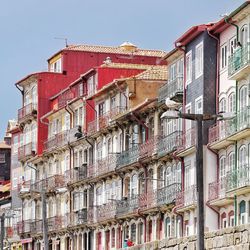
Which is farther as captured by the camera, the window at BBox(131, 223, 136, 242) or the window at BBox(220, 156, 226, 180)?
the window at BBox(131, 223, 136, 242)

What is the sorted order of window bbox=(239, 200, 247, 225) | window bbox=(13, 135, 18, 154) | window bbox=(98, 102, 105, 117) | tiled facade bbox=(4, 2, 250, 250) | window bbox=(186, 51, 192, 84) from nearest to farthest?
window bbox=(239, 200, 247, 225), tiled facade bbox=(4, 2, 250, 250), window bbox=(186, 51, 192, 84), window bbox=(98, 102, 105, 117), window bbox=(13, 135, 18, 154)

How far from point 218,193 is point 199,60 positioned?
7.64 meters

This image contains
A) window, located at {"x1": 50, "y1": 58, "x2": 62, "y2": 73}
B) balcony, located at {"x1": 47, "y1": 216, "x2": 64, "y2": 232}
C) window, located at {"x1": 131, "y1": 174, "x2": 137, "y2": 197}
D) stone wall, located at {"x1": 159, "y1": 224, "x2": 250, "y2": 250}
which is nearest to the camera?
stone wall, located at {"x1": 159, "y1": 224, "x2": 250, "y2": 250}

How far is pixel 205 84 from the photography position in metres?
68.7

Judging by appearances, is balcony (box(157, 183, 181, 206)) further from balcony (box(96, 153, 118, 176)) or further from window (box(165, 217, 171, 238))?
balcony (box(96, 153, 118, 176))

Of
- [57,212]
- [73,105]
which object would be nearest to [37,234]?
[57,212]

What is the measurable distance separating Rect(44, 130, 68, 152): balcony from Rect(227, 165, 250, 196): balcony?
38.2 m

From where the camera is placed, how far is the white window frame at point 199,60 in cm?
6894

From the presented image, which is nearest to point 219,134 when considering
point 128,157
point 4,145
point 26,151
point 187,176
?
point 187,176

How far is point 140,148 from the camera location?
81.7 meters

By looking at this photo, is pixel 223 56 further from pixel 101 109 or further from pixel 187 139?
pixel 101 109

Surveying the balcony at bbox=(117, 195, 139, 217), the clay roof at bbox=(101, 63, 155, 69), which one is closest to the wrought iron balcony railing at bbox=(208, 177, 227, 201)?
the balcony at bbox=(117, 195, 139, 217)

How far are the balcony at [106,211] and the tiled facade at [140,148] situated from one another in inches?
3.5

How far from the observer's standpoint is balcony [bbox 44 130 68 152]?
101 metres
